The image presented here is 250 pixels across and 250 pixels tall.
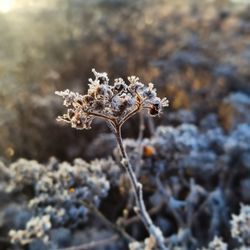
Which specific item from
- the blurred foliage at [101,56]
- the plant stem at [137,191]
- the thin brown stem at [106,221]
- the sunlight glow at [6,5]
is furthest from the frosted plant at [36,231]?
the sunlight glow at [6,5]

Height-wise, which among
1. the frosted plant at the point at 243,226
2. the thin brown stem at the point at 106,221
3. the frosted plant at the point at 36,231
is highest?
the thin brown stem at the point at 106,221

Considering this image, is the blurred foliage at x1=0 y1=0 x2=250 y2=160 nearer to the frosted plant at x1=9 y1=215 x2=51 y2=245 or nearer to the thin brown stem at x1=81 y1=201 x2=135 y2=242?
the thin brown stem at x1=81 y1=201 x2=135 y2=242

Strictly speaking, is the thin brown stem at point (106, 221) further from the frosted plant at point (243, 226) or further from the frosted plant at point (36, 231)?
the frosted plant at point (243, 226)

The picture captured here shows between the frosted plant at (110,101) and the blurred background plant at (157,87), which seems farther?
the blurred background plant at (157,87)

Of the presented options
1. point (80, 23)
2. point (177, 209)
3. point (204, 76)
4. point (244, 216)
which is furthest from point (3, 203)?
point (80, 23)

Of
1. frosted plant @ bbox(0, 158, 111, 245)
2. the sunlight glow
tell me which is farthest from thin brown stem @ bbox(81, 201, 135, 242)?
the sunlight glow

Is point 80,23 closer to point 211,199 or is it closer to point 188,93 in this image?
point 188,93
